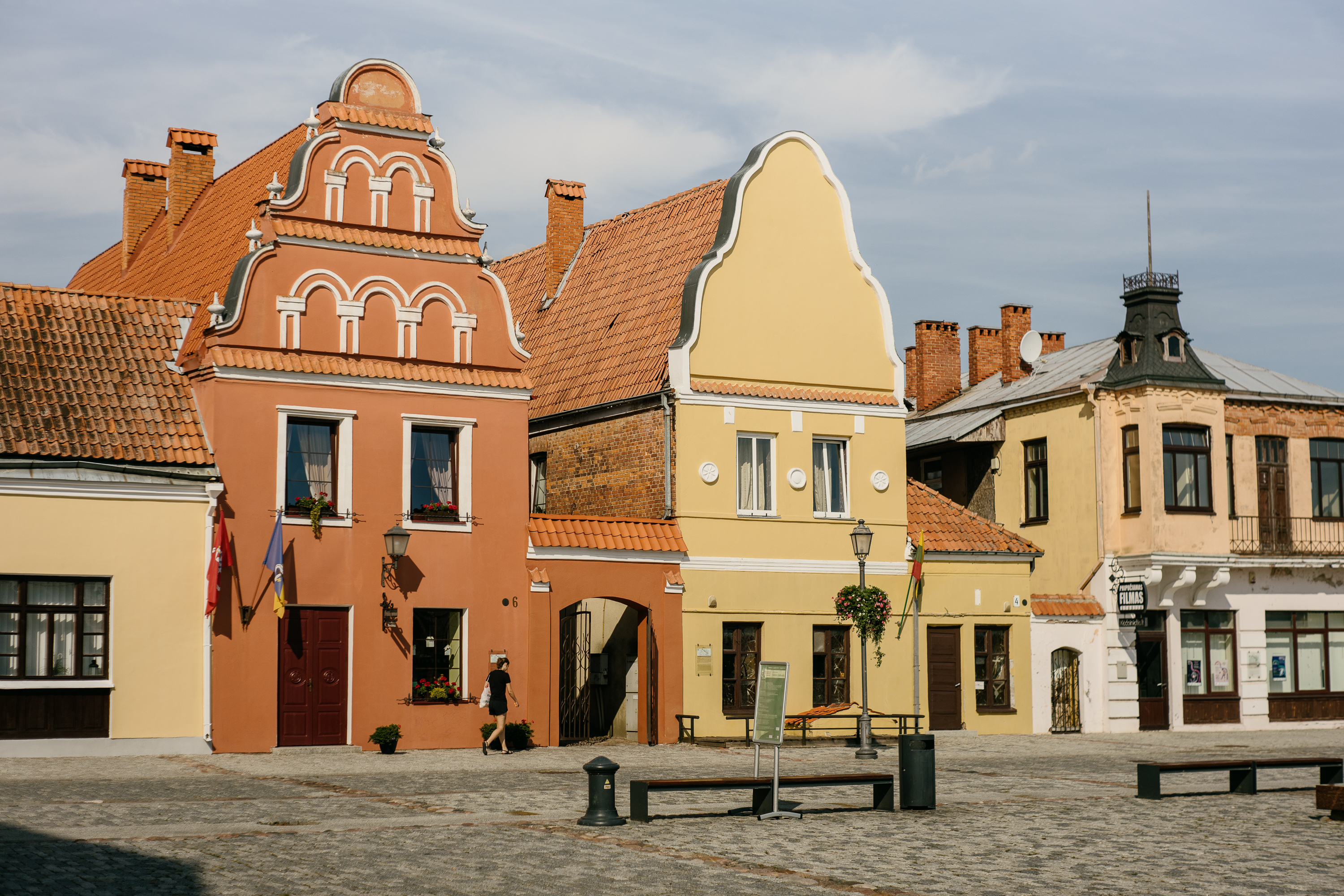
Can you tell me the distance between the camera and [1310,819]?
15969mm

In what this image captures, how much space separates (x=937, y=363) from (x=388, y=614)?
21.6m

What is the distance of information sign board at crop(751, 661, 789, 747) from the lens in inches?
627

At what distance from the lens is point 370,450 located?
25.8 meters

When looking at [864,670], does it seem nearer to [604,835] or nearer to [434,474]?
[434,474]

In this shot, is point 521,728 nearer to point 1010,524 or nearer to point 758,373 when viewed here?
point 758,373

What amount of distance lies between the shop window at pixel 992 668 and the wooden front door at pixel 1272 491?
7493 mm

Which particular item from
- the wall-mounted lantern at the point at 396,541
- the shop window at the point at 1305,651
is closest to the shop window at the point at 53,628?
the wall-mounted lantern at the point at 396,541

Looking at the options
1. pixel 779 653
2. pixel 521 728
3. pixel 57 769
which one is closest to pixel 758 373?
pixel 779 653

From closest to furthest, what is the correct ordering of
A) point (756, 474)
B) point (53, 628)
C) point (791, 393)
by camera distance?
point (53, 628) < point (756, 474) < point (791, 393)

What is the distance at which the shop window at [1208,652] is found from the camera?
34.6 m

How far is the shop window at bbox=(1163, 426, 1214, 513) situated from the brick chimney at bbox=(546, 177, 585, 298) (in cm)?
1429

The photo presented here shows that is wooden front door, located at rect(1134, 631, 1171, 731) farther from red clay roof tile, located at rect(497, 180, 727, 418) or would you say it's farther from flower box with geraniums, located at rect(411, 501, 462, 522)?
flower box with geraniums, located at rect(411, 501, 462, 522)

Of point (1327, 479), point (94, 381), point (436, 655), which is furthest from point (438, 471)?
point (1327, 479)

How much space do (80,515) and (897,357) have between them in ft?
52.5
